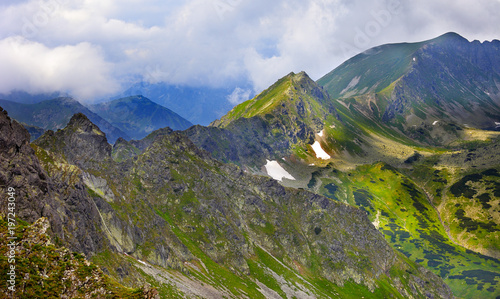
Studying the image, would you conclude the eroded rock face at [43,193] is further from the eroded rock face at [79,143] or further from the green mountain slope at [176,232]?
the eroded rock face at [79,143]

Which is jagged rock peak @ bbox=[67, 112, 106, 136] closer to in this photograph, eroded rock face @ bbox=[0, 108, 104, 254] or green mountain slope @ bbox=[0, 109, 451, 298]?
green mountain slope @ bbox=[0, 109, 451, 298]

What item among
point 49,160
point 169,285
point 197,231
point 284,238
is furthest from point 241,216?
point 49,160

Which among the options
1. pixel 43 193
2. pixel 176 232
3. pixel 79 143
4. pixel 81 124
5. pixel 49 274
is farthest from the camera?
pixel 176 232

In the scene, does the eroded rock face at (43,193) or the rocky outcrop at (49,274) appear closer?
the rocky outcrop at (49,274)

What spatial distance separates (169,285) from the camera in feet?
313

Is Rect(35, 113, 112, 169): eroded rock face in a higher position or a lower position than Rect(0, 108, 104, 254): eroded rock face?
higher

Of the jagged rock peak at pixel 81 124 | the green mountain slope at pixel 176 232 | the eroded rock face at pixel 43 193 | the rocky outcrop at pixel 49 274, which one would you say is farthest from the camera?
the jagged rock peak at pixel 81 124

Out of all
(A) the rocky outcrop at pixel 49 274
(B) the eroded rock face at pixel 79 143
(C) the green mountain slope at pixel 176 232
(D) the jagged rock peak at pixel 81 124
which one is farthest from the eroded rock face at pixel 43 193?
(D) the jagged rock peak at pixel 81 124

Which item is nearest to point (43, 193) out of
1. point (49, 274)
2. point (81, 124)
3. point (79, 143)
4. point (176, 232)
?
point (49, 274)

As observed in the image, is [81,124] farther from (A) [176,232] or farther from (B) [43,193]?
(B) [43,193]

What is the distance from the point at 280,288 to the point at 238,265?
834 inches

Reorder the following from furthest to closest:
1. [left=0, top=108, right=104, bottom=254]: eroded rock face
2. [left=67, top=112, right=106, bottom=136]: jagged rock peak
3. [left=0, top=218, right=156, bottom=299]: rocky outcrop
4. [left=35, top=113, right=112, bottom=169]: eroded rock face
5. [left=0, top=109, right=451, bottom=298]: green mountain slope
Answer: [left=67, top=112, right=106, bottom=136]: jagged rock peak → [left=35, top=113, right=112, bottom=169]: eroded rock face → [left=0, top=109, right=451, bottom=298]: green mountain slope → [left=0, top=108, right=104, bottom=254]: eroded rock face → [left=0, top=218, right=156, bottom=299]: rocky outcrop

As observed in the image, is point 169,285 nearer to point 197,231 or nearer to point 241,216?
point 197,231

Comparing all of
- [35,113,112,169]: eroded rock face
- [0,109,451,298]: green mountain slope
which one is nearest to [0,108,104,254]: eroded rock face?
[0,109,451,298]: green mountain slope
